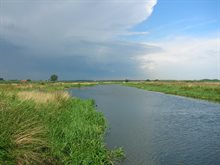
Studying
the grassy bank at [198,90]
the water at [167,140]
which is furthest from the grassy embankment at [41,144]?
the grassy bank at [198,90]

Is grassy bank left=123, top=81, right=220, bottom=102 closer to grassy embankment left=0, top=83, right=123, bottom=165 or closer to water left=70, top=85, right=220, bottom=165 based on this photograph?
water left=70, top=85, right=220, bottom=165

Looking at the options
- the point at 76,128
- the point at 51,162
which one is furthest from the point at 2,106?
the point at 76,128

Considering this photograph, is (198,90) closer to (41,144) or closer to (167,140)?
(167,140)

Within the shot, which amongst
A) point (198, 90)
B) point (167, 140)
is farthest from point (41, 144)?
point (198, 90)

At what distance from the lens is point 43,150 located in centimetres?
1013

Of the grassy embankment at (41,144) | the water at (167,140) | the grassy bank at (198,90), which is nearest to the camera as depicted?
the grassy embankment at (41,144)

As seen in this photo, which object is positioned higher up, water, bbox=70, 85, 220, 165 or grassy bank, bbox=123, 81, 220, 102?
grassy bank, bbox=123, 81, 220, 102

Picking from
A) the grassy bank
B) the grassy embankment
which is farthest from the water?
the grassy bank

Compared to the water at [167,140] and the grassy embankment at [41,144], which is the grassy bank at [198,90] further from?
the grassy embankment at [41,144]

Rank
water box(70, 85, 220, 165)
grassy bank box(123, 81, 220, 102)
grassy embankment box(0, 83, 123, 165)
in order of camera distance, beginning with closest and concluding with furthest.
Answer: grassy embankment box(0, 83, 123, 165), water box(70, 85, 220, 165), grassy bank box(123, 81, 220, 102)

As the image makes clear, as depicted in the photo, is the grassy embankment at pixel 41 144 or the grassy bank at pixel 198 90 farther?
the grassy bank at pixel 198 90

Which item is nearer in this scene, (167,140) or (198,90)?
(167,140)

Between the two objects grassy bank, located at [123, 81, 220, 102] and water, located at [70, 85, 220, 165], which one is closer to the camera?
water, located at [70, 85, 220, 165]

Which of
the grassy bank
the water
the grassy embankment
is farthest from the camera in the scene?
the grassy bank
